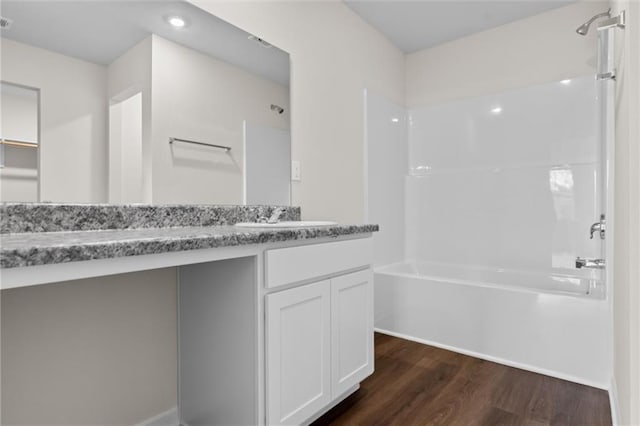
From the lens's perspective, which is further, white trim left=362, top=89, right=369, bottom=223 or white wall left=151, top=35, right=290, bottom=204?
white trim left=362, top=89, right=369, bottom=223

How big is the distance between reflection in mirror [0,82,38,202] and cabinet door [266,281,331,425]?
0.87 metres

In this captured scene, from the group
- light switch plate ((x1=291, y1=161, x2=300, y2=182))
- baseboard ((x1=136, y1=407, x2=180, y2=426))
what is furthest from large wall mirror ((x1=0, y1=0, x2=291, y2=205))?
baseboard ((x1=136, y1=407, x2=180, y2=426))

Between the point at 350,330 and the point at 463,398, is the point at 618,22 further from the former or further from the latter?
the point at 463,398

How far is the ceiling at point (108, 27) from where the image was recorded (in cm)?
117

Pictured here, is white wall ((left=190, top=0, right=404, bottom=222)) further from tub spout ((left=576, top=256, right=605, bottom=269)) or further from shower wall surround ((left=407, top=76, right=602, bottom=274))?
tub spout ((left=576, top=256, right=605, bottom=269))

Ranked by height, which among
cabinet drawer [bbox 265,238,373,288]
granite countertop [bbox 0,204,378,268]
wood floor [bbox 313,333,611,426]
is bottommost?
wood floor [bbox 313,333,611,426]

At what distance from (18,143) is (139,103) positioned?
43 cm

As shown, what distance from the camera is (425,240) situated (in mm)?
3215

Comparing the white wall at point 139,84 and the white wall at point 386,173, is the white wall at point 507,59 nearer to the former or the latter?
the white wall at point 386,173

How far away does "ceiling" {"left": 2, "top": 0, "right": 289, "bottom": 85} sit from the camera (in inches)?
45.9

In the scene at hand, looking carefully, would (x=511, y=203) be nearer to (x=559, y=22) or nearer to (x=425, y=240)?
(x=425, y=240)

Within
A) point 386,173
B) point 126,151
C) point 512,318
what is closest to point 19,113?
point 126,151

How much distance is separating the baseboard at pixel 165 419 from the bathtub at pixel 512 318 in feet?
5.17

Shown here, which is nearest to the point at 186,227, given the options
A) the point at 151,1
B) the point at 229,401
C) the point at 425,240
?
the point at 229,401
